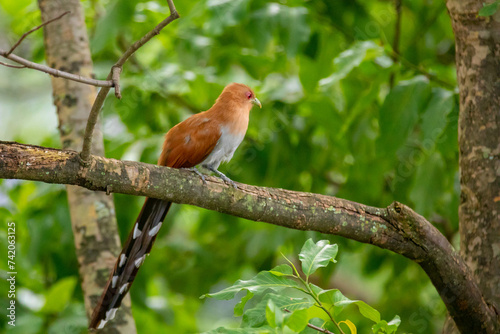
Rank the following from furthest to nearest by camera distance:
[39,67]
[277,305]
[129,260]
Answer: [129,260]
[277,305]
[39,67]

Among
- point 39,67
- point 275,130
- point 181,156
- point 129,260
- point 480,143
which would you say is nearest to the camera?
point 39,67

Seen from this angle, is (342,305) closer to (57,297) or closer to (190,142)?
(190,142)

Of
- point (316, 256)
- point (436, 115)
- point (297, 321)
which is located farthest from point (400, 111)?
point (297, 321)

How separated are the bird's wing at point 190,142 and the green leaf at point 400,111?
33.4 inches

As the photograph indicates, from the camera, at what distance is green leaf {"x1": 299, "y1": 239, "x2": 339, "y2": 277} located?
5.37 feet

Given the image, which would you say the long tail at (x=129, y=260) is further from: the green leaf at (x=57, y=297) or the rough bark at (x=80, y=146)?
the green leaf at (x=57, y=297)

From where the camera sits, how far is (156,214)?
2623 mm

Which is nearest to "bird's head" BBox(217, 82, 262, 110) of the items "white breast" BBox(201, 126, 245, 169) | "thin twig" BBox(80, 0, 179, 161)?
"white breast" BBox(201, 126, 245, 169)

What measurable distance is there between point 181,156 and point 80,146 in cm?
69

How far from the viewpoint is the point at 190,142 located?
104 inches

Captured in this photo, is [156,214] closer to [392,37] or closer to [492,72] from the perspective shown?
[492,72]

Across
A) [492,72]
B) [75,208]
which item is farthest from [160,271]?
[492,72]

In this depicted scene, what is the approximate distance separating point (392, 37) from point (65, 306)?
2.75 metres

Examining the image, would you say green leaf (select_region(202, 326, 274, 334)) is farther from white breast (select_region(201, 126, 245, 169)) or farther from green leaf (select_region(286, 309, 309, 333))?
white breast (select_region(201, 126, 245, 169))
